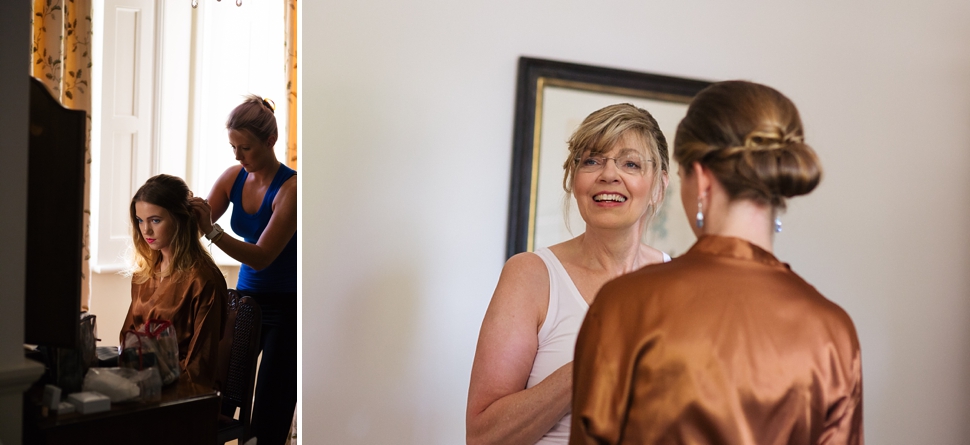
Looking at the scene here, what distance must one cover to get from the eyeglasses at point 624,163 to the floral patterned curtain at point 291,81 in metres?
2.82

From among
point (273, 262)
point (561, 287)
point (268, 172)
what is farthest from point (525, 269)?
point (268, 172)

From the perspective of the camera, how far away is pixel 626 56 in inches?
107

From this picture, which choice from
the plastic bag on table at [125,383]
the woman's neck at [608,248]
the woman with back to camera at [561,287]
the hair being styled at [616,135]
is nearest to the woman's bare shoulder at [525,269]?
the woman with back to camera at [561,287]

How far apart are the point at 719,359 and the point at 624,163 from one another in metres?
0.80

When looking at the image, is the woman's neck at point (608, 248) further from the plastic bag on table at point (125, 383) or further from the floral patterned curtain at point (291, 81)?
the floral patterned curtain at point (291, 81)

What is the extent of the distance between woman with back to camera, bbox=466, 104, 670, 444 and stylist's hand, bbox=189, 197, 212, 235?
1651mm

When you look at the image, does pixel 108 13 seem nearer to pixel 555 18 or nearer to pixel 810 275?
pixel 555 18

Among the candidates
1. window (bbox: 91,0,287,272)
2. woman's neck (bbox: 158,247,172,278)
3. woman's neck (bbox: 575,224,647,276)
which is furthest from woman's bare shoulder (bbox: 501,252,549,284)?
window (bbox: 91,0,287,272)

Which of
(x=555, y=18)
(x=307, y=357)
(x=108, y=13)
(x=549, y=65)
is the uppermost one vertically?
(x=108, y=13)

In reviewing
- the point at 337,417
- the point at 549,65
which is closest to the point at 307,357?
the point at 337,417

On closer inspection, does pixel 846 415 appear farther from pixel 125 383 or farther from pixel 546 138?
pixel 546 138

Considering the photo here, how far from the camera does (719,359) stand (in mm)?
961

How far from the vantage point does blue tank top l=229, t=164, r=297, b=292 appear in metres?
3.02

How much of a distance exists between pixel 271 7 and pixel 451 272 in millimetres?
2910
